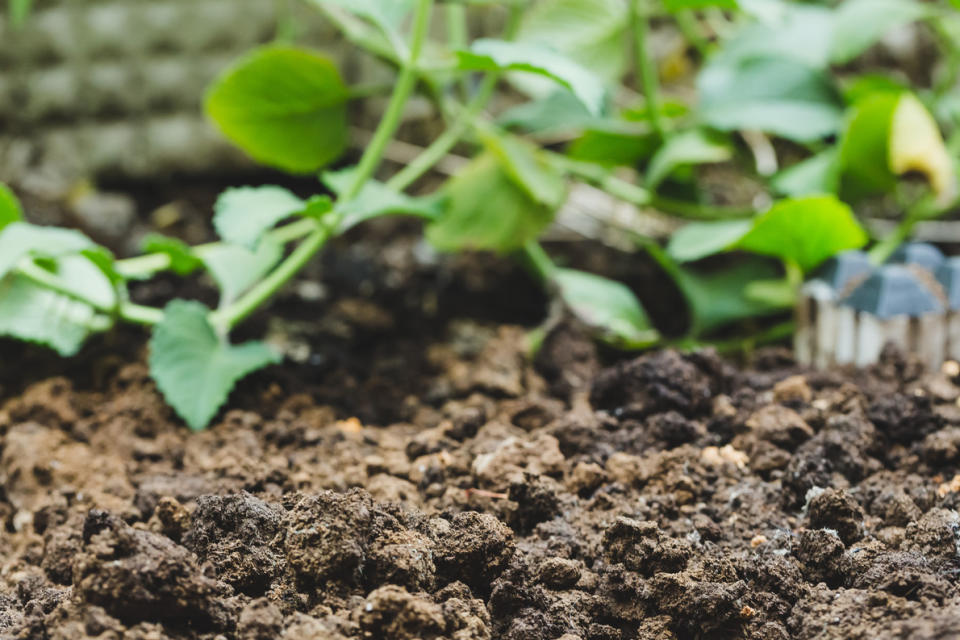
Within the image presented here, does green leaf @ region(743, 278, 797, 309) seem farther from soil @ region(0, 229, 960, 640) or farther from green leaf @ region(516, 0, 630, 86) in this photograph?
green leaf @ region(516, 0, 630, 86)

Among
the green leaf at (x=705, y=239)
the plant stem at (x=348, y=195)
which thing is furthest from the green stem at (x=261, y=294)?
the green leaf at (x=705, y=239)

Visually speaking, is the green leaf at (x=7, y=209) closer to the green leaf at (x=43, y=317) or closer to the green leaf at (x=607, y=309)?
the green leaf at (x=43, y=317)

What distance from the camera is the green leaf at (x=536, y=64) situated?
0.85 metres

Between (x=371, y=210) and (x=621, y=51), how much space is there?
A: 56cm

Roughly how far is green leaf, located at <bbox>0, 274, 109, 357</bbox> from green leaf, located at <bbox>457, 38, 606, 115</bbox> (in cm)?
57

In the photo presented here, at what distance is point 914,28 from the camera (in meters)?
1.57

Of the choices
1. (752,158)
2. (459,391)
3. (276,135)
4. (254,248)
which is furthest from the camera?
(752,158)

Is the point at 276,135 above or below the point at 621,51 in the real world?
below

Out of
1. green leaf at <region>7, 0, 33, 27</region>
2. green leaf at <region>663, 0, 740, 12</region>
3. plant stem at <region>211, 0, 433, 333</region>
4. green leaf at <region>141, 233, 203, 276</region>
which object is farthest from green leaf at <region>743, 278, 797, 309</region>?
green leaf at <region>7, 0, 33, 27</region>

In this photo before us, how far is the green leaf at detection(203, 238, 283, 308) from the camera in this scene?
3.59ft

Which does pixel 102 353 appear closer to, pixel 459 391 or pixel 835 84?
pixel 459 391

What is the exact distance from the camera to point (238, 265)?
1.11 metres

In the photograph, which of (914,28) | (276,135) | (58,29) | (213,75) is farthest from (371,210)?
(914,28)

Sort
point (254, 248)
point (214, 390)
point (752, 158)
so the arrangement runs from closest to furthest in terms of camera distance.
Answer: point (254, 248), point (214, 390), point (752, 158)
